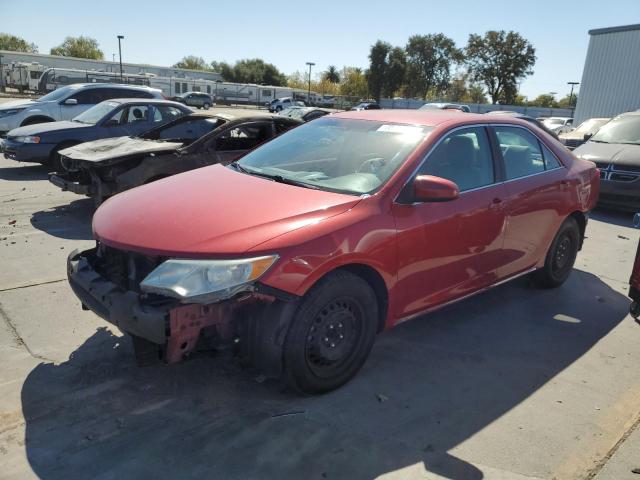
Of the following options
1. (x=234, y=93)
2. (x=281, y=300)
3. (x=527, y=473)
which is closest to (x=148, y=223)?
(x=281, y=300)

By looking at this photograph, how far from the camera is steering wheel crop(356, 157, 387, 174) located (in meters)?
3.46

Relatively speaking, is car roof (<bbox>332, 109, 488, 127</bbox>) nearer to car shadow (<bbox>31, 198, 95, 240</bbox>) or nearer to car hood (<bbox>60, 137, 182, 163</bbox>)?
car hood (<bbox>60, 137, 182, 163</bbox>)

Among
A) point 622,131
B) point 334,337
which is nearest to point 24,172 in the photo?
point 334,337

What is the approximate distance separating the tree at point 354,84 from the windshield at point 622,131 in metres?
72.2

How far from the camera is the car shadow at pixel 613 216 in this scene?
871 cm

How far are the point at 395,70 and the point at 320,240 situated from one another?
71.9 metres

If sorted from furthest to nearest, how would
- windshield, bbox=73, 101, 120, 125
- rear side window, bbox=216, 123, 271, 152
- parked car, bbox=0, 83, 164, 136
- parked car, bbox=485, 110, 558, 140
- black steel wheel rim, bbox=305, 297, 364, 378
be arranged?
parked car, bbox=0, 83, 164, 136 → windshield, bbox=73, 101, 120, 125 → rear side window, bbox=216, 123, 271, 152 → parked car, bbox=485, 110, 558, 140 → black steel wheel rim, bbox=305, 297, 364, 378

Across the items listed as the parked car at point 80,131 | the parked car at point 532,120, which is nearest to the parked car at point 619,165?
the parked car at point 532,120

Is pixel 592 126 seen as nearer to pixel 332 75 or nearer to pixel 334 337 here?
pixel 334 337

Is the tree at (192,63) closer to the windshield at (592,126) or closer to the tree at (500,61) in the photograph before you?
the tree at (500,61)

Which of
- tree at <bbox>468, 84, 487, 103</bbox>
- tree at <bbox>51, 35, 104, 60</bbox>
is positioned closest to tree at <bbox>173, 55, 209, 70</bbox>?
tree at <bbox>51, 35, 104, 60</bbox>

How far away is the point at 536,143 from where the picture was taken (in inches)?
185

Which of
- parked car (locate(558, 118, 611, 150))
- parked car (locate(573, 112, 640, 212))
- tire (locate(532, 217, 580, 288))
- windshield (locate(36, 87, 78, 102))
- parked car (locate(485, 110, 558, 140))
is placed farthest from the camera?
parked car (locate(558, 118, 611, 150))

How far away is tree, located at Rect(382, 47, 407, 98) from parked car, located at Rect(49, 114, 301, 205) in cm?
6671
